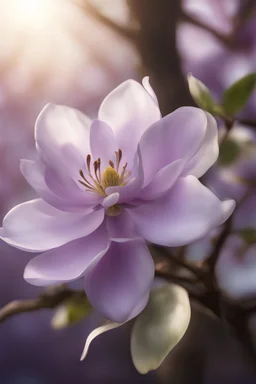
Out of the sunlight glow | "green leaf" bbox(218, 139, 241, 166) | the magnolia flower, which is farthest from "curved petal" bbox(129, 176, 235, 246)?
the sunlight glow

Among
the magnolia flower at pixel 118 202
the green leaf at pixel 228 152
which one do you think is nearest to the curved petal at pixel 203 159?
the magnolia flower at pixel 118 202

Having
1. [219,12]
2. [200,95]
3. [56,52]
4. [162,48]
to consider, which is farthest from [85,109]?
[200,95]

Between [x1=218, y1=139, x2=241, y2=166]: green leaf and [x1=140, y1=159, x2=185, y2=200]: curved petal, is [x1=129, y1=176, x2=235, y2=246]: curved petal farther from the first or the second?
[x1=218, y1=139, x2=241, y2=166]: green leaf

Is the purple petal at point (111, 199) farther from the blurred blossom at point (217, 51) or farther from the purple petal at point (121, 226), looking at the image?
the blurred blossom at point (217, 51)

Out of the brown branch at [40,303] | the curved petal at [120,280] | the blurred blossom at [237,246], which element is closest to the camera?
the curved petal at [120,280]

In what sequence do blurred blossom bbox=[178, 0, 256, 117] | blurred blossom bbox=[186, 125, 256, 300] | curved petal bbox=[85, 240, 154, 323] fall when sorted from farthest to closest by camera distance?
blurred blossom bbox=[178, 0, 256, 117]
blurred blossom bbox=[186, 125, 256, 300]
curved petal bbox=[85, 240, 154, 323]

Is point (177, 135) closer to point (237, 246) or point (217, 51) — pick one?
point (237, 246)
